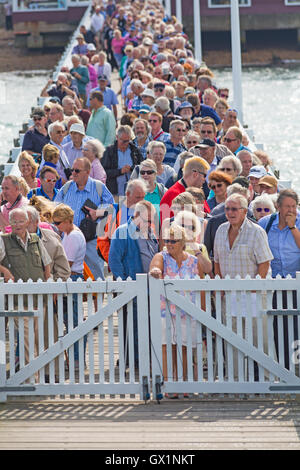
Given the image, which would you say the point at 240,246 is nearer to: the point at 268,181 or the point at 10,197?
the point at 268,181

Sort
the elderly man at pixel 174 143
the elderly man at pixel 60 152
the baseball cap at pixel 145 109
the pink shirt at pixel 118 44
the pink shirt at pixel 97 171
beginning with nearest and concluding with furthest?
the pink shirt at pixel 97 171, the elderly man at pixel 60 152, the elderly man at pixel 174 143, the baseball cap at pixel 145 109, the pink shirt at pixel 118 44

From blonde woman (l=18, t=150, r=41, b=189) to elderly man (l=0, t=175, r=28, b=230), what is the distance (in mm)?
1295

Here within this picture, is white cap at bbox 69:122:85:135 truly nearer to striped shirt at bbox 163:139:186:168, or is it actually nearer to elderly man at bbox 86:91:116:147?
striped shirt at bbox 163:139:186:168

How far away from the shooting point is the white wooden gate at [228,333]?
26.3 feet

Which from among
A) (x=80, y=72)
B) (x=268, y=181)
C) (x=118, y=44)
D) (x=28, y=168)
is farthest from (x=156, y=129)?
(x=118, y=44)

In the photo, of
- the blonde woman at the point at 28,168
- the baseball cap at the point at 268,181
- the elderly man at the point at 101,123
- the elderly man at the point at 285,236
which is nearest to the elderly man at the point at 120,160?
the blonde woman at the point at 28,168

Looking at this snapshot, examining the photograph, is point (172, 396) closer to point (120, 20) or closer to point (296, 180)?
point (296, 180)

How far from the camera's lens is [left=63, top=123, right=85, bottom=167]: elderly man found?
12.4m

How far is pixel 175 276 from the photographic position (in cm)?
823

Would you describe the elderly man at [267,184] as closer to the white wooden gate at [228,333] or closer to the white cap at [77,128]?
the white wooden gate at [228,333]

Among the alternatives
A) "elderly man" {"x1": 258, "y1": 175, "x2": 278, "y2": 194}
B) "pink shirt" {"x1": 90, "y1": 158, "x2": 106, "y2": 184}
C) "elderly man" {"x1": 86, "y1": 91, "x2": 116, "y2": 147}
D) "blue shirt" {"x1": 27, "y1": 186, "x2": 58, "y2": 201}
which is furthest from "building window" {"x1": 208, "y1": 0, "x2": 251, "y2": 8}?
"elderly man" {"x1": 258, "y1": 175, "x2": 278, "y2": 194}

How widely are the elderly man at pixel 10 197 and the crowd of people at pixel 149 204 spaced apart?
0.01 meters
